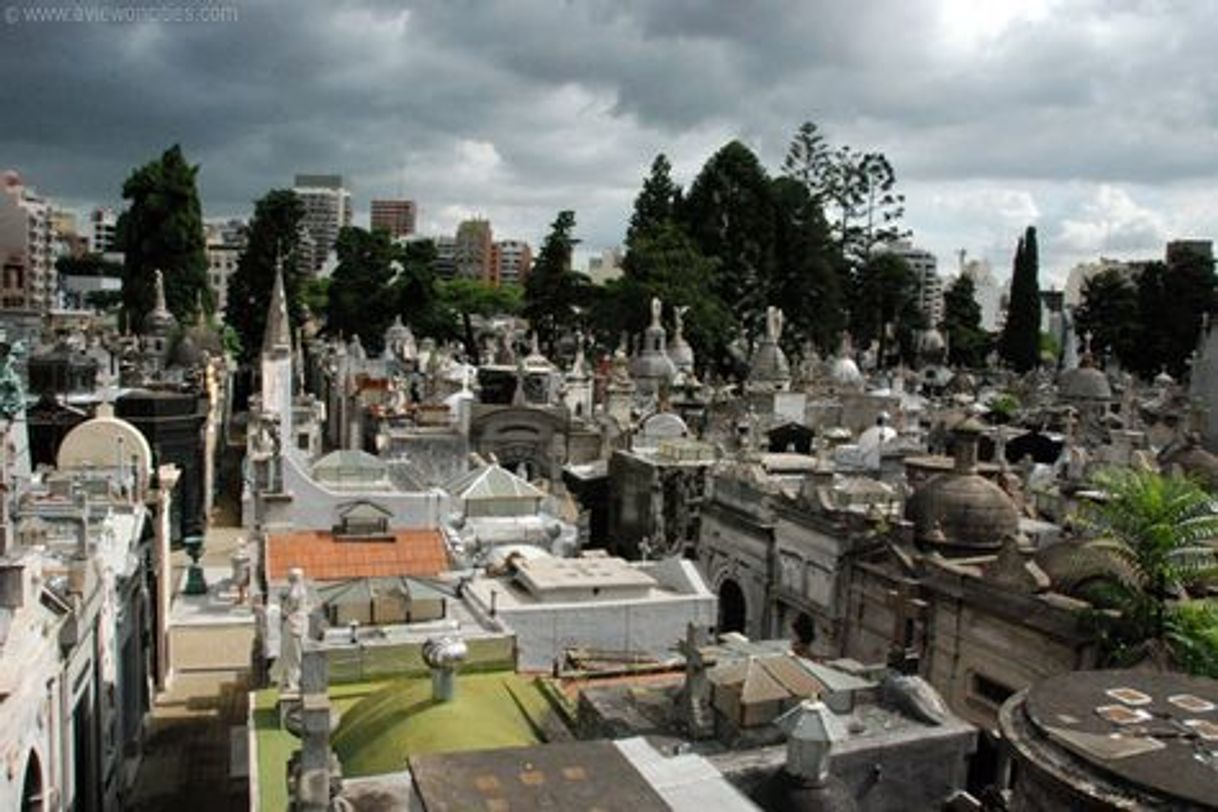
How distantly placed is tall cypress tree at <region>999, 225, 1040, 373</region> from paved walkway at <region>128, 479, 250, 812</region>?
3142 inches

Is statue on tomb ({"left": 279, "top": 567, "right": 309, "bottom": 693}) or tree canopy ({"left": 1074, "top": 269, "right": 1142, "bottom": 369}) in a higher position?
tree canopy ({"left": 1074, "top": 269, "right": 1142, "bottom": 369})

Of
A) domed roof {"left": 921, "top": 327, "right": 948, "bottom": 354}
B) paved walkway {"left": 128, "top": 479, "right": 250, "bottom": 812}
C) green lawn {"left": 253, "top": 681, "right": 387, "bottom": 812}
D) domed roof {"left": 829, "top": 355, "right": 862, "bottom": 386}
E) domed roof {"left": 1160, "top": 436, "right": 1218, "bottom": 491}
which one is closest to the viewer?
green lawn {"left": 253, "top": 681, "right": 387, "bottom": 812}

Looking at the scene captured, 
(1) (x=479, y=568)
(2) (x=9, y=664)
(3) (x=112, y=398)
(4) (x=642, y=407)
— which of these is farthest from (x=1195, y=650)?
Answer: (3) (x=112, y=398)

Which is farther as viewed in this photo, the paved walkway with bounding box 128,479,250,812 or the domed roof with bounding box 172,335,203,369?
the domed roof with bounding box 172,335,203,369

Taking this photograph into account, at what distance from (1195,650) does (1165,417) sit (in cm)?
4132

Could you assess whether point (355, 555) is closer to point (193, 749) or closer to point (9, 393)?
point (193, 749)

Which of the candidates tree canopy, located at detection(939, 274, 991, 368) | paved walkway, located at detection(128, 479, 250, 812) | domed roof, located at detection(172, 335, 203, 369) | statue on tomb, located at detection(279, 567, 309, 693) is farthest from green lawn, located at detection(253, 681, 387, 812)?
tree canopy, located at detection(939, 274, 991, 368)

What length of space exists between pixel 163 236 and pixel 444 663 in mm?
62933

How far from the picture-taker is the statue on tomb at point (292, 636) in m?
17.6

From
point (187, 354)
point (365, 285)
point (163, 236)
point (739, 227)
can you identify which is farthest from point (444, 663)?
point (365, 285)

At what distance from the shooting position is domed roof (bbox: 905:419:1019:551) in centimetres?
2444

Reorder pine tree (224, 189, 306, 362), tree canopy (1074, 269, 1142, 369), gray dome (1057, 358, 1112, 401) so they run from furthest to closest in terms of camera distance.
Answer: tree canopy (1074, 269, 1142, 369)
pine tree (224, 189, 306, 362)
gray dome (1057, 358, 1112, 401)

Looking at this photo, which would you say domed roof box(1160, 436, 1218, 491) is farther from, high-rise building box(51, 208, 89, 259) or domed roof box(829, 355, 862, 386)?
high-rise building box(51, 208, 89, 259)

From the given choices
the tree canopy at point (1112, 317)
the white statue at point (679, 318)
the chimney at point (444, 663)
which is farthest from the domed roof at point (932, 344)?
the chimney at point (444, 663)
